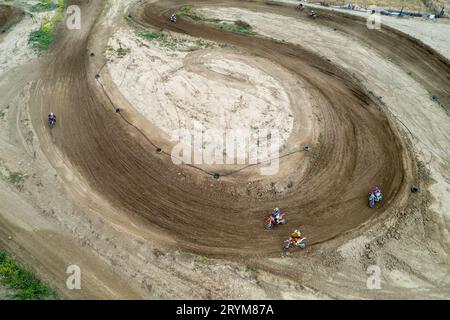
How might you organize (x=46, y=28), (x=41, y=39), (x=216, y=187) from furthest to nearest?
(x=46, y=28)
(x=41, y=39)
(x=216, y=187)

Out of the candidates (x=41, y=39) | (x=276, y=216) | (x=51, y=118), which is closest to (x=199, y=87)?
(x=51, y=118)

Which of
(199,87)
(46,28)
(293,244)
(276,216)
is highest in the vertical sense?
(46,28)

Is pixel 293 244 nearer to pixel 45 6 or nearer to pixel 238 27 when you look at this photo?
pixel 238 27

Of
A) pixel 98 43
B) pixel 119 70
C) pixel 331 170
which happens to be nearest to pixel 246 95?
pixel 331 170

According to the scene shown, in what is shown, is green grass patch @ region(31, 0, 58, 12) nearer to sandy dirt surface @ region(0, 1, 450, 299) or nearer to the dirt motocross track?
the dirt motocross track

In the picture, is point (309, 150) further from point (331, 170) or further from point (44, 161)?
point (44, 161)
